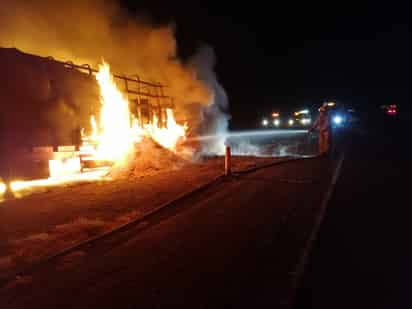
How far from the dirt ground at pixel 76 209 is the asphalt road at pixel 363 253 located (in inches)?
133

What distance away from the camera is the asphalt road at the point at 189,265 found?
359cm

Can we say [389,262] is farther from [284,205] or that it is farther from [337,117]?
[337,117]

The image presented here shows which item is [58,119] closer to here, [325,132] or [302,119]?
[325,132]

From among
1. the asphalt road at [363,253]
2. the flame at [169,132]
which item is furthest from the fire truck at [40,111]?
the asphalt road at [363,253]

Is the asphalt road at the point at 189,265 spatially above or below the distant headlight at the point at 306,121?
below

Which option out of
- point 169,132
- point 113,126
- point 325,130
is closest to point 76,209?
point 113,126

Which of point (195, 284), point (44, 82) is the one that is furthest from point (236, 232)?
point (44, 82)

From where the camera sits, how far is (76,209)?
7145mm

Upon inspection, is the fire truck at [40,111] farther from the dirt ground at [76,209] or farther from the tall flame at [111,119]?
the dirt ground at [76,209]

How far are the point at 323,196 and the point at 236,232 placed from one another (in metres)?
2.95

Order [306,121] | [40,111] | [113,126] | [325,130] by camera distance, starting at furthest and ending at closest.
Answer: [306,121] → [325,130] → [113,126] → [40,111]

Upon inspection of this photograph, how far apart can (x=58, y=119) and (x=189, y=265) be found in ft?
31.5

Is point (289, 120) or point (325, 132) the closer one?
point (325, 132)

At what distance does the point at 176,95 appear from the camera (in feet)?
64.0
